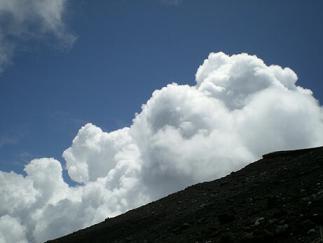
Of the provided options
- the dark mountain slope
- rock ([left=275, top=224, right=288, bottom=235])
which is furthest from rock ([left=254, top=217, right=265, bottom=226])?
rock ([left=275, top=224, right=288, bottom=235])

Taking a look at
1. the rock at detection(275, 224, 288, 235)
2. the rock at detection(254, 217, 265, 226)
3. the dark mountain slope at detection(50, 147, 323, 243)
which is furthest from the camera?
the rock at detection(254, 217, 265, 226)

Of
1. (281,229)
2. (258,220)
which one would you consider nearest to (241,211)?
(258,220)

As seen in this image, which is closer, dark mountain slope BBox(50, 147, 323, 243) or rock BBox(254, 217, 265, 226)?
dark mountain slope BBox(50, 147, 323, 243)

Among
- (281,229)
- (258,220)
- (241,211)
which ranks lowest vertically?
(281,229)

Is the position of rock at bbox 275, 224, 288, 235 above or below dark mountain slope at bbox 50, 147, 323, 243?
below

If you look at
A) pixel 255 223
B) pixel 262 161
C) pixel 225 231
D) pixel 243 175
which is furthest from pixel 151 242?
pixel 262 161

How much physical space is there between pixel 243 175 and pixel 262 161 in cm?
469

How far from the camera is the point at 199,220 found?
25.2 metres

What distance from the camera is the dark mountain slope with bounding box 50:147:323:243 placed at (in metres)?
18.9

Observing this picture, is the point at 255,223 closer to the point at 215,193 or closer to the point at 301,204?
the point at 301,204

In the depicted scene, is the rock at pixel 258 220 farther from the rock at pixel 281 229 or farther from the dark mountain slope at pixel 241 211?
the rock at pixel 281 229

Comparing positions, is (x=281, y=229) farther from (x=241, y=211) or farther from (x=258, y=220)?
(x=241, y=211)

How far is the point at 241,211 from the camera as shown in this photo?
23.7m

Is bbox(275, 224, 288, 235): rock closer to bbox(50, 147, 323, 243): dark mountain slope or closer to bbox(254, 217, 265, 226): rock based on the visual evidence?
bbox(50, 147, 323, 243): dark mountain slope
